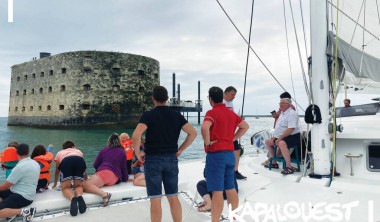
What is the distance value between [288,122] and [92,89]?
126 feet

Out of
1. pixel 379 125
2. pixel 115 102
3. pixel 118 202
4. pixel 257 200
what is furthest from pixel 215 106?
pixel 115 102

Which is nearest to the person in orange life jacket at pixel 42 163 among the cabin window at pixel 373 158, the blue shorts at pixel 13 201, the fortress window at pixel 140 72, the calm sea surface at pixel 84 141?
the blue shorts at pixel 13 201

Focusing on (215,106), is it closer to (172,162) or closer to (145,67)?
(172,162)

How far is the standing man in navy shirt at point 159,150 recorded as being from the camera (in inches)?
104

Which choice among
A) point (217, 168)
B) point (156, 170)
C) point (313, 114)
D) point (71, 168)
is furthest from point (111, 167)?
point (313, 114)

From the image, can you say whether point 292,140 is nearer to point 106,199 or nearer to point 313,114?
point 313,114

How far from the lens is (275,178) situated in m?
4.08

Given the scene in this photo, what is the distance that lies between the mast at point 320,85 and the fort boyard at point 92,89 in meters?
37.4

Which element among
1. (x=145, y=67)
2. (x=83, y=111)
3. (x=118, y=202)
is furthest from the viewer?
(x=145, y=67)

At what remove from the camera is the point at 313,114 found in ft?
12.0

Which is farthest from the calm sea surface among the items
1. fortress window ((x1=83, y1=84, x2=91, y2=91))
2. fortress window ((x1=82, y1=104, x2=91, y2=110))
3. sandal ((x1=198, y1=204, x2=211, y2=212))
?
sandal ((x1=198, y1=204, x2=211, y2=212))

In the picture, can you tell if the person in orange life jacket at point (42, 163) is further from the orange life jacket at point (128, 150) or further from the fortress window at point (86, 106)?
the fortress window at point (86, 106)

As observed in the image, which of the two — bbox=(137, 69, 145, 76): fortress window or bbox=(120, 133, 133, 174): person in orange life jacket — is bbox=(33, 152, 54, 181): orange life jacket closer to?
bbox=(120, 133, 133, 174): person in orange life jacket

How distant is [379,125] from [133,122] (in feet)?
125
